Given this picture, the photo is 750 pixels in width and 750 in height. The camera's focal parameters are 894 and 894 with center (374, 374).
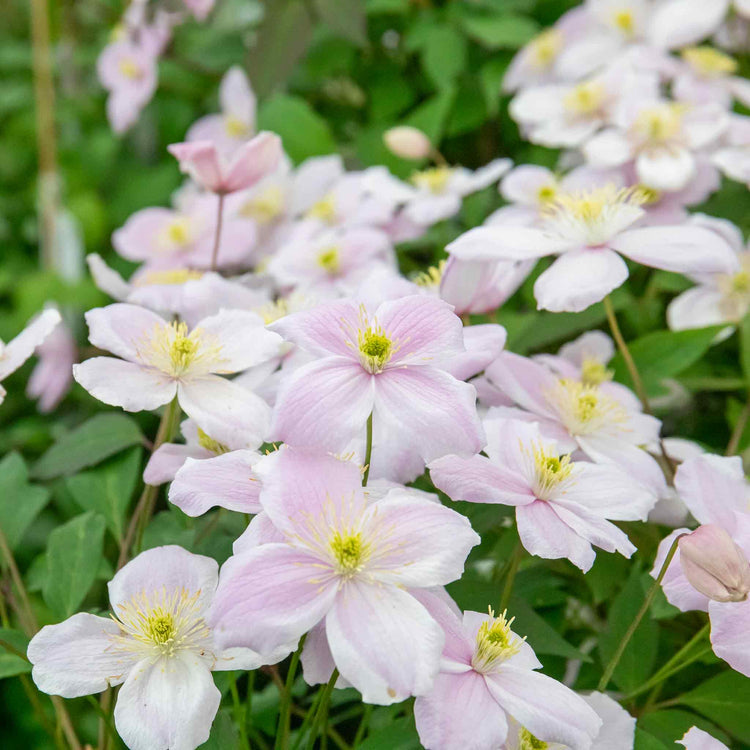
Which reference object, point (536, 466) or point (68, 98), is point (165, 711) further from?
point (68, 98)

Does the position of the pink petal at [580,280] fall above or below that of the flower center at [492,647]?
above

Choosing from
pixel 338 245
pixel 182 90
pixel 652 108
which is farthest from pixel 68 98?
pixel 652 108

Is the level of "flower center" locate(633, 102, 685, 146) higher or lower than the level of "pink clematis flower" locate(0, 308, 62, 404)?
lower

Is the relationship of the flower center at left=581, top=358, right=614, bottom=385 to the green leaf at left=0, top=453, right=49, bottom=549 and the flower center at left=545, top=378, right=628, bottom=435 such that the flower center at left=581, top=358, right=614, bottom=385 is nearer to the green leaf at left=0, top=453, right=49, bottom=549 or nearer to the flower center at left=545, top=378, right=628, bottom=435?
the flower center at left=545, top=378, right=628, bottom=435

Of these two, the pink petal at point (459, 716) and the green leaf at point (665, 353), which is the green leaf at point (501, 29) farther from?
the pink petal at point (459, 716)

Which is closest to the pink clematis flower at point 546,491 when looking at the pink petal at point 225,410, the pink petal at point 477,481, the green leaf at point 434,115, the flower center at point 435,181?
the pink petal at point 477,481

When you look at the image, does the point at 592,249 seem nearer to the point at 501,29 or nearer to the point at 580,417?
the point at 580,417

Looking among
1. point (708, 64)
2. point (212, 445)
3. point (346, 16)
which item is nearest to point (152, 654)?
point (212, 445)

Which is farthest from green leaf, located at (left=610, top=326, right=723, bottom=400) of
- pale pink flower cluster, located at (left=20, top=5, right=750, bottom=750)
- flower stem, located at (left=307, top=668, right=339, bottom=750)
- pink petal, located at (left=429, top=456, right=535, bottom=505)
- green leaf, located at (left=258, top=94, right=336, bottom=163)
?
green leaf, located at (left=258, top=94, right=336, bottom=163)

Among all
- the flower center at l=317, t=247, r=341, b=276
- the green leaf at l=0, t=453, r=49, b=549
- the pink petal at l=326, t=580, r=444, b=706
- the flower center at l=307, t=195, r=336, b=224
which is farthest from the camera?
the flower center at l=307, t=195, r=336, b=224
